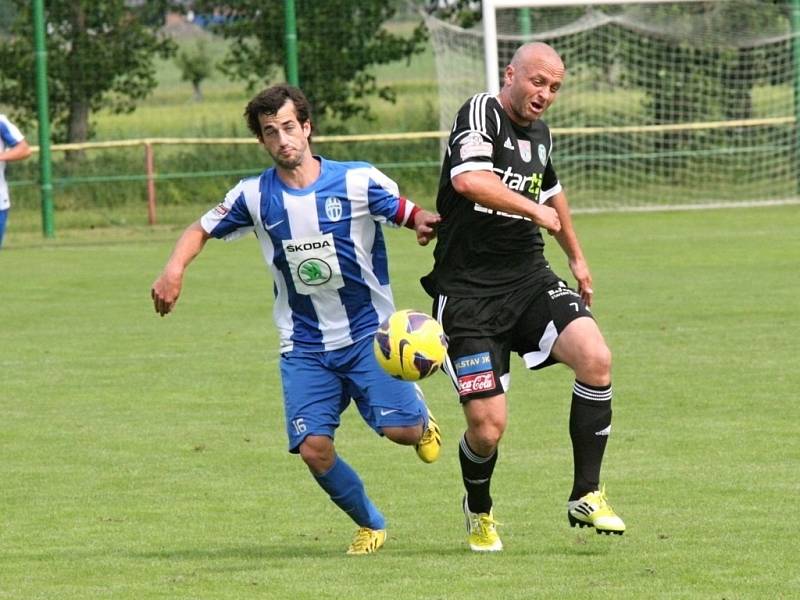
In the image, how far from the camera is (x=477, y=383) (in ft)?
21.0

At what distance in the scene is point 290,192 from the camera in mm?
6465

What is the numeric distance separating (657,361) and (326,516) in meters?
4.64

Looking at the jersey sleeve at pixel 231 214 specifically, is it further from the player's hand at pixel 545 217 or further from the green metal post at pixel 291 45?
the green metal post at pixel 291 45

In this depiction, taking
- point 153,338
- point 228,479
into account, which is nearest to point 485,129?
point 228,479

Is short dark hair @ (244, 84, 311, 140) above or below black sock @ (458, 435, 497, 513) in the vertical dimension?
above

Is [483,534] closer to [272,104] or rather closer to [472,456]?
[472,456]

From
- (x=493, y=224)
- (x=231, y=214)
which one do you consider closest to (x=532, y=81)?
(x=493, y=224)

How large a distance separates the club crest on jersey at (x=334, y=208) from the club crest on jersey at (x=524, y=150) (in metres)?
0.73

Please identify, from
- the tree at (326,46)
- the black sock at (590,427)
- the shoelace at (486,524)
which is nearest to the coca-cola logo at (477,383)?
the black sock at (590,427)

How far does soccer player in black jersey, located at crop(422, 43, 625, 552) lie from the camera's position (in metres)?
6.32

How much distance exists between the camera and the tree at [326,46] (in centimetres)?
2348

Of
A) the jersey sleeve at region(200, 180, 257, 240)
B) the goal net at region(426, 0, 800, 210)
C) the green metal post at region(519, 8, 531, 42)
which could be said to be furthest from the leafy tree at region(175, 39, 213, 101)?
the jersey sleeve at region(200, 180, 257, 240)

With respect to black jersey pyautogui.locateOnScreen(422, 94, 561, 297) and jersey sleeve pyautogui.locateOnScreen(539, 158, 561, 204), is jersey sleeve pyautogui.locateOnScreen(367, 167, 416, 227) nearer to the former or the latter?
black jersey pyautogui.locateOnScreen(422, 94, 561, 297)

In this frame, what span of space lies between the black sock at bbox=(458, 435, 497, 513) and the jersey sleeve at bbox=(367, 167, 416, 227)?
890mm
